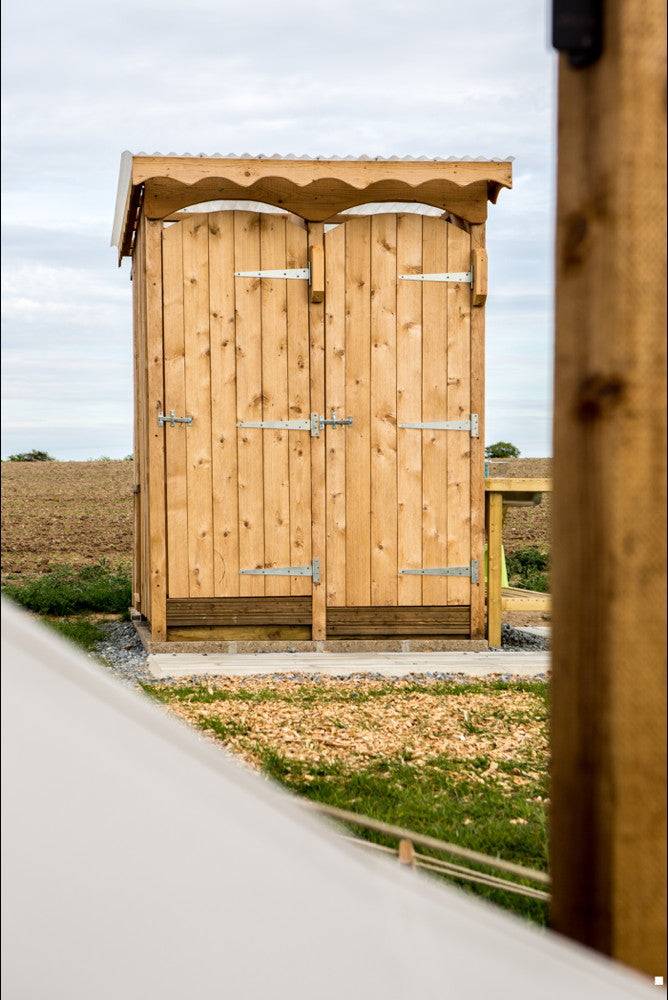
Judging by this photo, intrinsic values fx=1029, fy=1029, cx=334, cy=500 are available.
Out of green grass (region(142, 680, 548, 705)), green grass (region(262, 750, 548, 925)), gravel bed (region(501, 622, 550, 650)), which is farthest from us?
gravel bed (region(501, 622, 550, 650))

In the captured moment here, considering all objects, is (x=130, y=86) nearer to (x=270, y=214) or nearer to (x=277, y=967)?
(x=277, y=967)

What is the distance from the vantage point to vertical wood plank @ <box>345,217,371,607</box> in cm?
689

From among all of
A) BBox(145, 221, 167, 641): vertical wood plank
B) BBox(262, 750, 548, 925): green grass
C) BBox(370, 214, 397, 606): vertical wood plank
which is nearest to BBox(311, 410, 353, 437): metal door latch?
BBox(370, 214, 397, 606): vertical wood plank

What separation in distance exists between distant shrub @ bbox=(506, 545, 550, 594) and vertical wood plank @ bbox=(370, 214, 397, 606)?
3.63 meters

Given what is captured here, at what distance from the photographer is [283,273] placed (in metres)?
6.83

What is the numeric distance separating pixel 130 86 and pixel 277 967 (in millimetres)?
2610

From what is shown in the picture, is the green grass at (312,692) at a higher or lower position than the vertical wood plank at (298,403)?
lower

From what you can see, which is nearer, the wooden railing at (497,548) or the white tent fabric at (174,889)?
the white tent fabric at (174,889)

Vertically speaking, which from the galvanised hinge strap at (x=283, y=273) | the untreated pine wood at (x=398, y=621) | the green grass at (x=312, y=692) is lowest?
the green grass at (x=312, y=692)

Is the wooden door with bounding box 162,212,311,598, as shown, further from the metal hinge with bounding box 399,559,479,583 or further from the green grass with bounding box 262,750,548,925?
the green grass with bounding box 262,750,548,925

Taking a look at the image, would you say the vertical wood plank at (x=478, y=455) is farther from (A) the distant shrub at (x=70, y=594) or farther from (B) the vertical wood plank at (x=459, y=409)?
(A) the distant shrub at (x=70, y=594)

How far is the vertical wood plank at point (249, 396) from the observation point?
682cm

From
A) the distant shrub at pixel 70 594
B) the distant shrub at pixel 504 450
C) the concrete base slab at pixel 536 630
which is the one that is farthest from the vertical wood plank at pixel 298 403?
the distant shrub at pixel 504 450

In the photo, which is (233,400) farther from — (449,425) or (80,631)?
(80,631)
